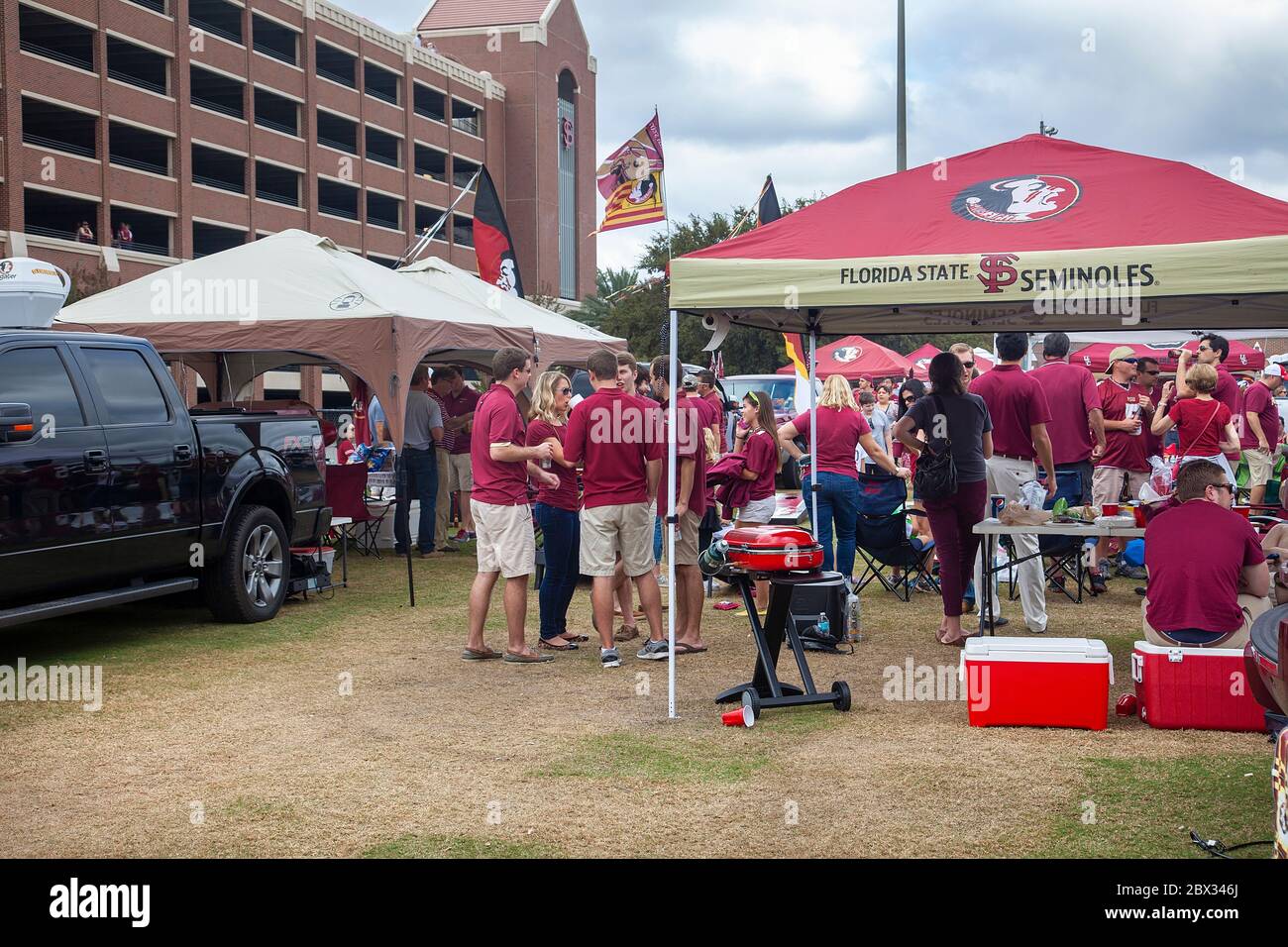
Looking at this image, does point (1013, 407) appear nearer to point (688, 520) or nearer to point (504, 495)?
point (688, 520)

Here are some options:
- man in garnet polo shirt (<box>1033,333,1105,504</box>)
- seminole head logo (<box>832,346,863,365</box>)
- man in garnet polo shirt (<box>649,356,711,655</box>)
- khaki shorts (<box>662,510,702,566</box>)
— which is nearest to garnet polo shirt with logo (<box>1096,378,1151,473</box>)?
man in garnet polo shirt (<box>1033,333,1105,504</box>)

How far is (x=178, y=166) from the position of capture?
46.4 m

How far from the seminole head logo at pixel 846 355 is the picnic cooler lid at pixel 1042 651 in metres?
23.4

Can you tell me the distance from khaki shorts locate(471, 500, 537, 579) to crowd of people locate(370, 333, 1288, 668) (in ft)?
0.04

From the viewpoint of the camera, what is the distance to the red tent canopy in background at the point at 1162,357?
18.0 metres

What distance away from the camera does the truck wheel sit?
31.5 ft

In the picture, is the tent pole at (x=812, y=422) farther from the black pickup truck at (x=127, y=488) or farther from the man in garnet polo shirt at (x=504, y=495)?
the black pickup truck at (x=127, y=488)

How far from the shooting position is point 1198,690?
640 centimetres

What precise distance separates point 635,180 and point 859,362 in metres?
12.1
